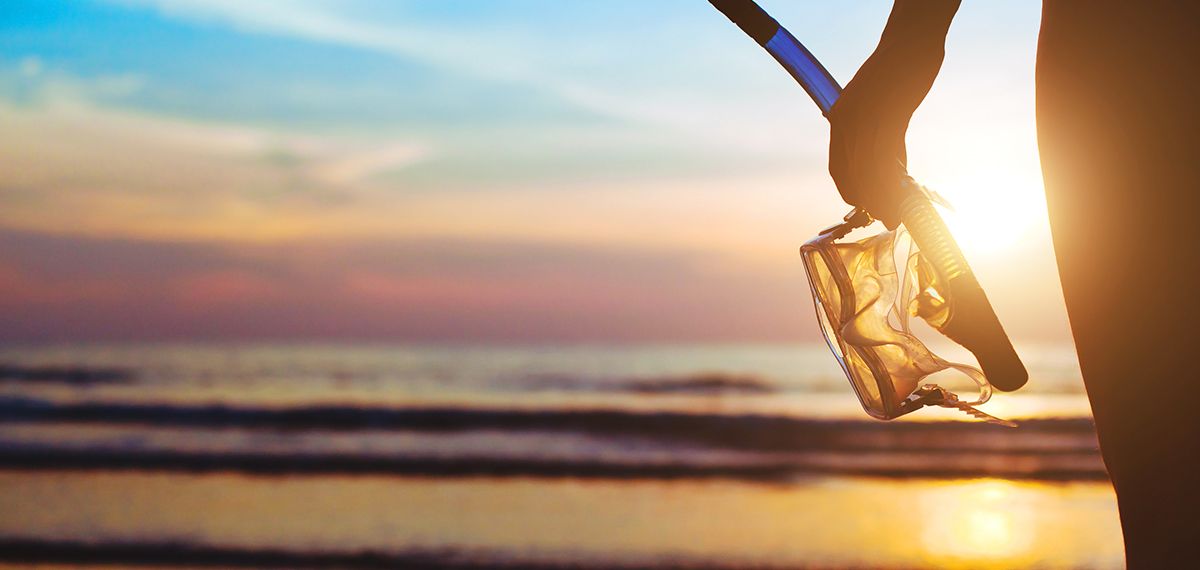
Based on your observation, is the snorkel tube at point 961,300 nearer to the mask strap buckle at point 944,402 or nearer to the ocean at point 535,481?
the mask strap buckle at point 944,402

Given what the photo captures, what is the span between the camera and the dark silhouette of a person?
0.82 m

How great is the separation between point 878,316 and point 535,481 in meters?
7.15

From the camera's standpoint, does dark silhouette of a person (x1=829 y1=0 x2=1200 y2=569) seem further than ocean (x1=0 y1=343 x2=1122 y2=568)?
No

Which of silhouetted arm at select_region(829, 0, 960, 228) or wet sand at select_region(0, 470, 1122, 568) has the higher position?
silhouetted arm at select_region(829, 0, 960, 228)

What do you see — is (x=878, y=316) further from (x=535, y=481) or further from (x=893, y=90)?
(x=535, y=481)

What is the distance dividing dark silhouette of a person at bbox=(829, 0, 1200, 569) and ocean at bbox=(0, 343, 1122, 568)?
1.63 m

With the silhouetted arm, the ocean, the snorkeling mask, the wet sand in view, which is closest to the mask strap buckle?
the snorkeling mask

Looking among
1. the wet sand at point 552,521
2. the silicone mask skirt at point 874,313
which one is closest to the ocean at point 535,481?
the wet sand at point 552,521

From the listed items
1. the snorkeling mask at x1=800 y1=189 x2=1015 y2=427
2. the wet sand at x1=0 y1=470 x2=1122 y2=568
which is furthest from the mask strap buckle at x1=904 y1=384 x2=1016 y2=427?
the wet sand at x1=0 y1=470 x2=1122 y2=568

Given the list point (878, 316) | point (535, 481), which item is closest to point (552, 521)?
point (535, 481)

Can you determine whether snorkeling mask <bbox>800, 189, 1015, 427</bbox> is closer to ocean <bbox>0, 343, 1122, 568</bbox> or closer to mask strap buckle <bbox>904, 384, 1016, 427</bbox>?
mask strap buckle <bbox>904, 384, 1016, 427</bbox>

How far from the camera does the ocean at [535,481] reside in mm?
5676

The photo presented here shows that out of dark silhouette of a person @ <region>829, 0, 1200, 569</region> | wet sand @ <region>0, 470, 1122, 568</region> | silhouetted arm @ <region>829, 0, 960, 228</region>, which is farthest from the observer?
wet sand @ <region>0, 470, 1122, 568</region>

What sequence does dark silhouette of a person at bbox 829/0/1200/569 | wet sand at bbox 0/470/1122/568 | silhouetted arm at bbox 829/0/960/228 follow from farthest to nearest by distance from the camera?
wet sand at bbox 0/470/1122/568, silhouetted arm at bbox 829/0/960/228, dark silhouette of a person at bbox 829/0/1200/569
